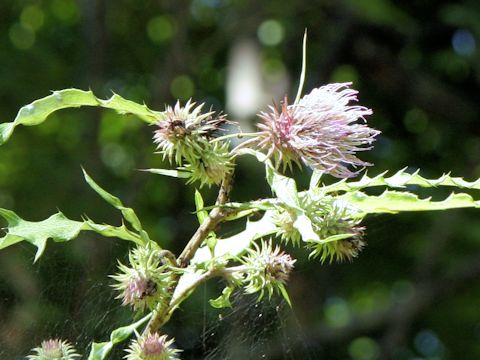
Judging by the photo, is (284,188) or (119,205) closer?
(284,188)

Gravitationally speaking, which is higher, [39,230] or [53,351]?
[39,230]

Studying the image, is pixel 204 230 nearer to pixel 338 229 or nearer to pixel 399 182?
pixel 338 229

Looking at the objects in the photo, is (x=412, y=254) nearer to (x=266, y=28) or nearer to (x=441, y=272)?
(x=441, y=272)

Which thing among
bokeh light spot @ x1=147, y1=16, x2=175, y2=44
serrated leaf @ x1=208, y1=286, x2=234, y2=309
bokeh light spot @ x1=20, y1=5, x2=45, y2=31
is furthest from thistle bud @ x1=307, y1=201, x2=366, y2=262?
bokeh light spot @ x1=147, y1=16, x2=175, y2=44

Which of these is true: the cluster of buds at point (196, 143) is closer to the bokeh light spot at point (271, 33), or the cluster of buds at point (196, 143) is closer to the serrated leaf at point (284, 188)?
the serrated leaf at point (284, 188)

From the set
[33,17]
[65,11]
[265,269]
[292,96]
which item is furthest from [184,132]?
[65,11]
